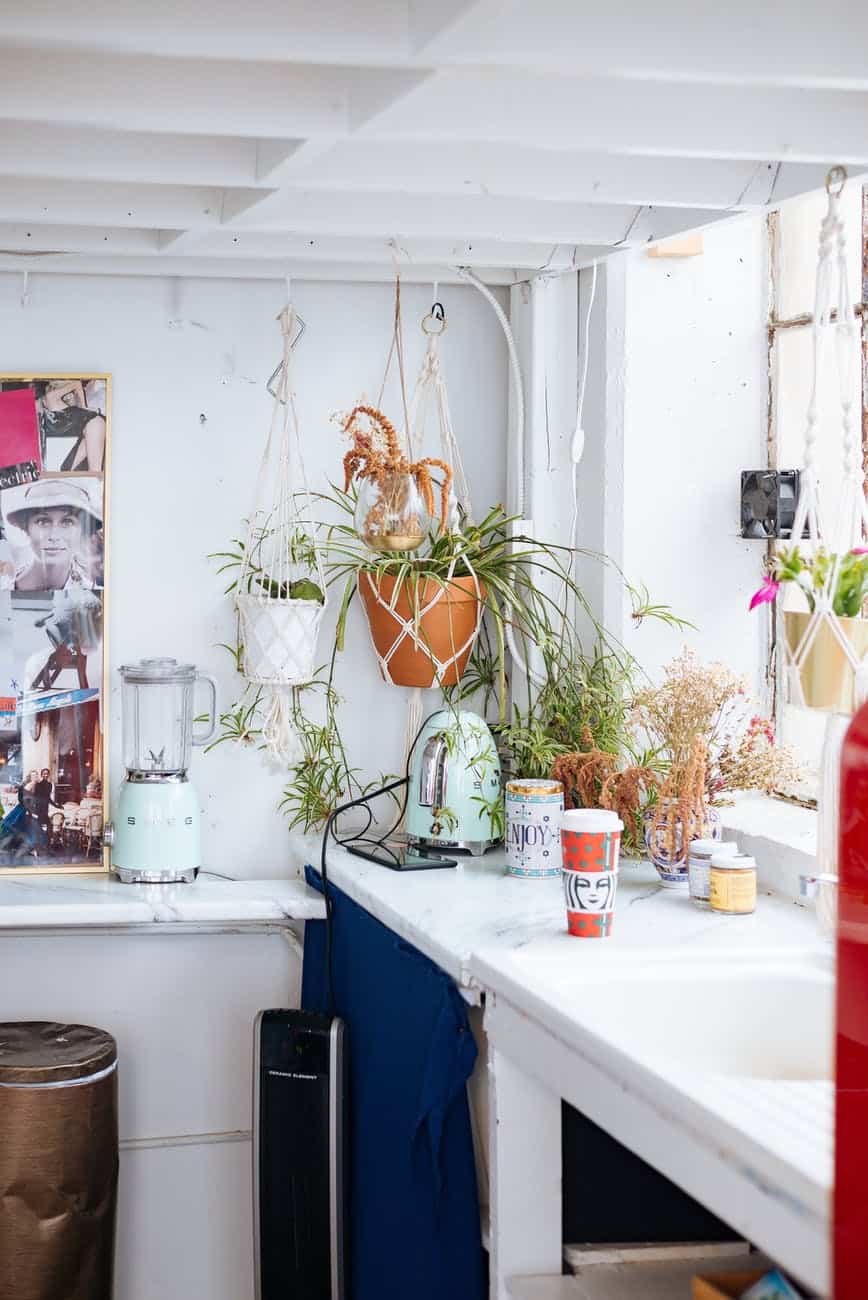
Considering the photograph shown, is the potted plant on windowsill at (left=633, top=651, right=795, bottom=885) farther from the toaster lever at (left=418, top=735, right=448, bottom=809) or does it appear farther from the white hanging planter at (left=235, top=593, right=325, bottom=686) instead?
the white hanging planter at (left=235, top=593, right=325, bottom=686)

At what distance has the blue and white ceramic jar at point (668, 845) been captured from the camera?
234 cm

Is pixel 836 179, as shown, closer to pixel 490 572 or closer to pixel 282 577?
pixel 490 572

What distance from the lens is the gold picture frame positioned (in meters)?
2.79

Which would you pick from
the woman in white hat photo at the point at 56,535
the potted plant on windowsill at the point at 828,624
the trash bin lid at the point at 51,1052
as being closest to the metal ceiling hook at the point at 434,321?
the woman in white hat photo at the point at 56,535

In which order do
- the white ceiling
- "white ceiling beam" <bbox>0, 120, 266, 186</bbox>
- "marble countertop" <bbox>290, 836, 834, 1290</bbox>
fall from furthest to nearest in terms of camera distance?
"white ceiling beam" <bbox>0, 120, 266, 186</bbox>
the white ceiling
"marble countertop" <bbox>290, 836, 834, 1290</bbox>

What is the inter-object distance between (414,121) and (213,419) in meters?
1.21

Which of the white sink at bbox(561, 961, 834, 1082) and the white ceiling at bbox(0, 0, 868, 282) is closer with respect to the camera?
the white ceiling at bbox(0, 0, 868, 282)

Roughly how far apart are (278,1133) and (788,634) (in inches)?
49.5

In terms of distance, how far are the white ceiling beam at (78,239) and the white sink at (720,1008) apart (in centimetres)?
159

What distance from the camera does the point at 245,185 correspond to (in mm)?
2115

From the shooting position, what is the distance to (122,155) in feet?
6.85

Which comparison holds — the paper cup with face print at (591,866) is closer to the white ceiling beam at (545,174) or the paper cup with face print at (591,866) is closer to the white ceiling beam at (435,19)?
the white ceiling beam at (545,174)

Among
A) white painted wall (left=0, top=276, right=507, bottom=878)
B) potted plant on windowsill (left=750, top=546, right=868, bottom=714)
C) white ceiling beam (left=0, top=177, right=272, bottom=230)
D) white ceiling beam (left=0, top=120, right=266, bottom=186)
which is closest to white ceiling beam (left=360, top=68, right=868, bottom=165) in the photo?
white ceiling beam (left=0, top=120, right=266, bottom=186)

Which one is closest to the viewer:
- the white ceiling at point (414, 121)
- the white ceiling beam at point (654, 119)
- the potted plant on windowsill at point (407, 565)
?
the white ceiling at point (414, 121)
